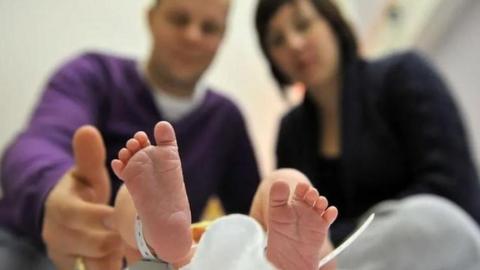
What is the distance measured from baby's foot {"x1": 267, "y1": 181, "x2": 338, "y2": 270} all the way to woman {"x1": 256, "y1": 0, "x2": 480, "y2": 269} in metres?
0.38

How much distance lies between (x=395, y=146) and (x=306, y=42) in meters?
0.20

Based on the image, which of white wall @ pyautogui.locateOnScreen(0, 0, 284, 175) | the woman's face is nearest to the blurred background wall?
white wall @ pyautogui.locateOnScreen(0, 0, 284, 175)

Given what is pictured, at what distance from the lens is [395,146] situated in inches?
31.8

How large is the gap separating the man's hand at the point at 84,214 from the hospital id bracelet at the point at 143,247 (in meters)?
0.07

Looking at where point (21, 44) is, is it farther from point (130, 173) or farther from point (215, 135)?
point (130, 173)

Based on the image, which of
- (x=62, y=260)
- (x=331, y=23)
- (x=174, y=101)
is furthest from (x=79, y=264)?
(x=331, y=23)

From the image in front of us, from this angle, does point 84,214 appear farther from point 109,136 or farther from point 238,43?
point 238,43

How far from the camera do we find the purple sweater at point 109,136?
1.71 feet

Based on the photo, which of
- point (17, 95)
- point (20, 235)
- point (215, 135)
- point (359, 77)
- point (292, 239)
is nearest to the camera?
point (292, 239)

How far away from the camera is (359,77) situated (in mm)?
837

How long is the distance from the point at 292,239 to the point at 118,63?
517 mm

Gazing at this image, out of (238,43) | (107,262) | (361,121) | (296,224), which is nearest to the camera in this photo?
(296,224)

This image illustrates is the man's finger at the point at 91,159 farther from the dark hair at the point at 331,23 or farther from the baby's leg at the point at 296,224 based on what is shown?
the dark hair at the point at 331,23

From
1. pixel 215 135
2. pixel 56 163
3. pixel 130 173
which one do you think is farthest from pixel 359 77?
pixel 130 173
